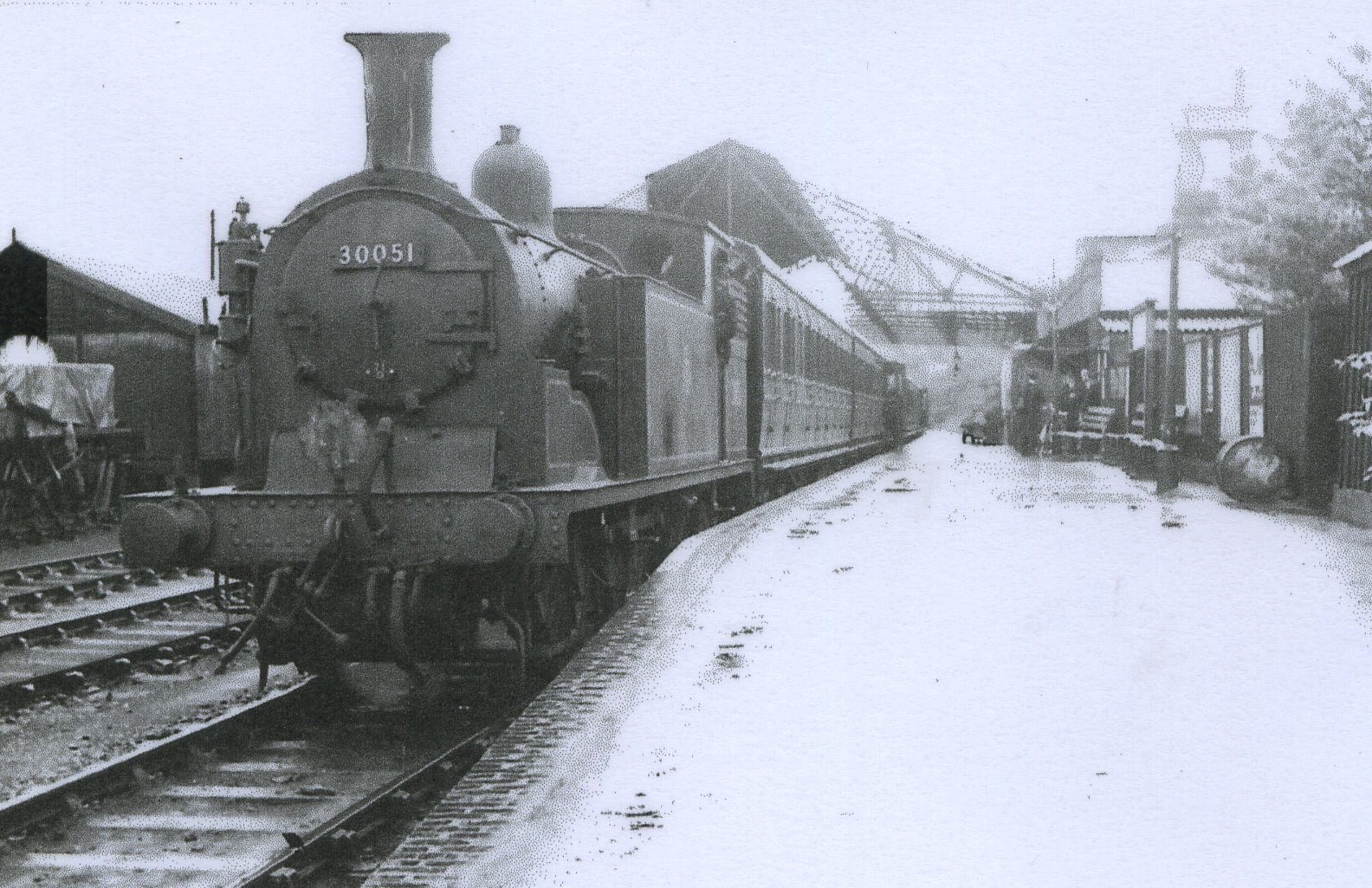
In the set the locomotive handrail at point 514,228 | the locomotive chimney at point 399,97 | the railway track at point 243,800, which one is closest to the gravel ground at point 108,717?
the railway track at point 243,800

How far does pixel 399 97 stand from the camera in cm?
772

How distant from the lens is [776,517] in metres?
11.8

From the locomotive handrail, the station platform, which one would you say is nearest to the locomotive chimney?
the locomotive handrail

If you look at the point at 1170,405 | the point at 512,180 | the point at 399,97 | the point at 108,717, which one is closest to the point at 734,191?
the point at 1170,405

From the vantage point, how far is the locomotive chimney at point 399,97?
7.69 meters

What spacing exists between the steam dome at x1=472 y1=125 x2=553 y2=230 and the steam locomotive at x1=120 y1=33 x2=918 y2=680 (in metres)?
0.01

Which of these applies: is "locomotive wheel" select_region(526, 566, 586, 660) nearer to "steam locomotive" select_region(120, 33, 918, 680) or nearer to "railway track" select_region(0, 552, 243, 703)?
"steam locomotive" select_region(120, 33, 918, 680)

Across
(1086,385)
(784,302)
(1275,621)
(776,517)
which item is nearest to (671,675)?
(1275,621)

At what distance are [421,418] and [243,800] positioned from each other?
7.60ft

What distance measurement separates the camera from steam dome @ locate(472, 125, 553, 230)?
8.50 meters

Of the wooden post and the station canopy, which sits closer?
the wooden post

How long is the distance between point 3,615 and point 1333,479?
44.0 ft

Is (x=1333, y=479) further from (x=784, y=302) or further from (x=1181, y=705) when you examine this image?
(x=1181, y=705)

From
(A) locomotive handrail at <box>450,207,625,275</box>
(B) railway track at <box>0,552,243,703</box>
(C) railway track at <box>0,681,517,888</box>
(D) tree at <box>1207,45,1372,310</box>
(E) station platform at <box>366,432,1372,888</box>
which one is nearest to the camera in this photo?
(E) station platform at <box>366,432,1372,888</box>
